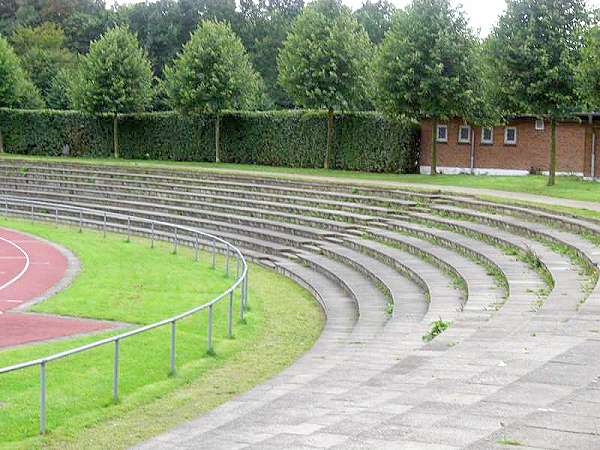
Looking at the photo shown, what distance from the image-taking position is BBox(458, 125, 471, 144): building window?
4444 cm

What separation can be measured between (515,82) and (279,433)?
1071 inches

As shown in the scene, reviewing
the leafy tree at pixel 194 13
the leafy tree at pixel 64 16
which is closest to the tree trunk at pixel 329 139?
the leafy tree at pixel 194 13

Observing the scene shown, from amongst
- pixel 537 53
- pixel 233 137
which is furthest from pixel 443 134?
pixel 537 53

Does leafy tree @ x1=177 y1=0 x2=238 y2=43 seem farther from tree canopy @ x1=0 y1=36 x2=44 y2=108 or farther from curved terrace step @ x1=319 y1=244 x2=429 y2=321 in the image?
curved terrace step @ x1=319 y1=244 x2=429 y2=321

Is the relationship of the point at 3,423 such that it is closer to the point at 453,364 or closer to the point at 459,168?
the point at 453,364

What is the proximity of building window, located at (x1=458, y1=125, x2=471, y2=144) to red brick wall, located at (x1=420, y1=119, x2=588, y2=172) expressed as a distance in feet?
0.53

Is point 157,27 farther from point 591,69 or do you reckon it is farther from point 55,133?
point 591,69

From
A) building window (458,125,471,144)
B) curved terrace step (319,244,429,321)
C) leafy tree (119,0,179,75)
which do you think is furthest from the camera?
leafy tree (119,0,179,75)

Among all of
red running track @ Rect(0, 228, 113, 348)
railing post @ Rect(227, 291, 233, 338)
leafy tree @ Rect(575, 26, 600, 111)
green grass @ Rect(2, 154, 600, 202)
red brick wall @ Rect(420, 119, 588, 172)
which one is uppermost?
leafy tree @ Rect(575, 26, 600, 111)

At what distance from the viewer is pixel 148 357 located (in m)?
14.2

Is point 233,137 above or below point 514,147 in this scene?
above

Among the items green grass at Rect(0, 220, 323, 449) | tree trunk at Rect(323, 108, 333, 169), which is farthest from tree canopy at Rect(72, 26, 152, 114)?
green grass at Rect(0, 220, 323, 449)

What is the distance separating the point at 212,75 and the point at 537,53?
1938 cm

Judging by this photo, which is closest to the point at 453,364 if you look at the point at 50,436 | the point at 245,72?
the point at 50,436
